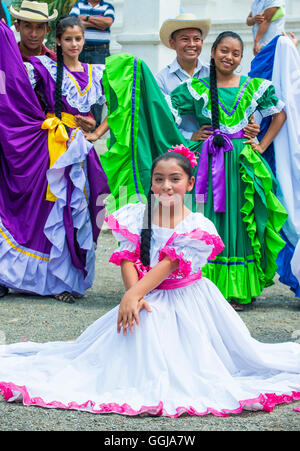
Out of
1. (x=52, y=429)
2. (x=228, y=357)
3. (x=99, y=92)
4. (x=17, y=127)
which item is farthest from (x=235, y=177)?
(x=52, y=429)

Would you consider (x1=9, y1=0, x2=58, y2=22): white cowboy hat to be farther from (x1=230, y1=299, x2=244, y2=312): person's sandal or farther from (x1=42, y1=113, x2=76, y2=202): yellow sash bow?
(x1=230, y1=299, x2=244, y2=312): person's sandal

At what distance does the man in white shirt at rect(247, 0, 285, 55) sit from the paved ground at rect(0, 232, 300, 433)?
2.41 m

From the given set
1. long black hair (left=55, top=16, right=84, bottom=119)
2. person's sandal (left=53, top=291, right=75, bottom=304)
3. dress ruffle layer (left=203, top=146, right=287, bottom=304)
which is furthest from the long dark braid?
long black hair (left=55, top=16, right=84, bottom=119)

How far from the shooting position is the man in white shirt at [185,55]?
525 cm

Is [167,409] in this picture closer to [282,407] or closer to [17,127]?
[282,407]

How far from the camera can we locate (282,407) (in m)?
3.12

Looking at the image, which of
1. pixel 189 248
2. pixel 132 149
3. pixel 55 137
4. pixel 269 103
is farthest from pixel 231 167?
pixel 189 248

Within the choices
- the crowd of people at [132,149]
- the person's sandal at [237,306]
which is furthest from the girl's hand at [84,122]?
the person's sandal at [237,306]

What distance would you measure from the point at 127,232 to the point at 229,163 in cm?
170

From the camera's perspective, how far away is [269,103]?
199 inches

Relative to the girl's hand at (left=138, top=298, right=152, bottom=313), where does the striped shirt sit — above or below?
above

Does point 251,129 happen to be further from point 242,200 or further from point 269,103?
point 242,200

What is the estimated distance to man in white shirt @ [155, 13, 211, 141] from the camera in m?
5.25

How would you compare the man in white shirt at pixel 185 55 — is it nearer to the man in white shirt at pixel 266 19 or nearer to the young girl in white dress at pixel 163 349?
the young girl in white dress at pixel 163 349
